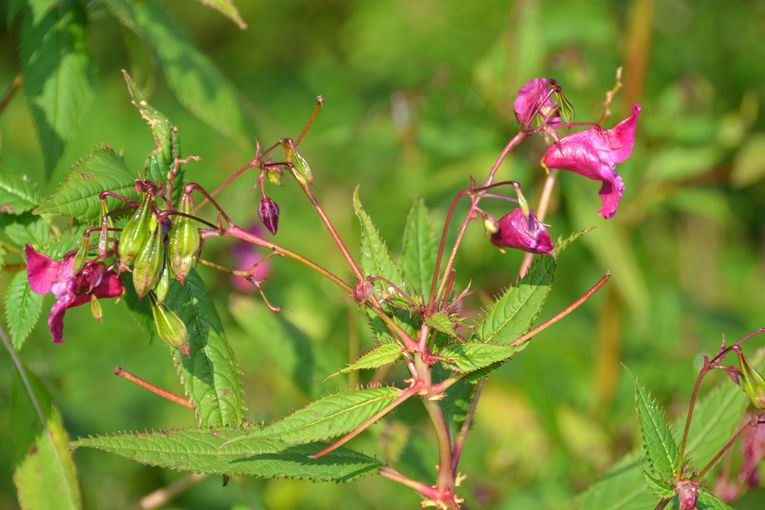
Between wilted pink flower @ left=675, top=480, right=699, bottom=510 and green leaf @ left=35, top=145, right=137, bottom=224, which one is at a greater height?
green leaf @ left=35, top=145, right=137, bottom=224

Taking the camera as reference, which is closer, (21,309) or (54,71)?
(21,309)

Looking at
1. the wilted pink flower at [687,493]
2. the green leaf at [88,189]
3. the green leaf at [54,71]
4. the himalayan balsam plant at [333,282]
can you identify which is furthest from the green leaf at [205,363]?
the wilted pink flower at [687,493]

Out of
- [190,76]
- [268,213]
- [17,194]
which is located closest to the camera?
[268,213]

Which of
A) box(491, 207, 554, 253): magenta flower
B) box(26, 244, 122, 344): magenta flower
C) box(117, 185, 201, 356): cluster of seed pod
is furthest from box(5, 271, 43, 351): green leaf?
box(491, 207, 554, 253): magenta flower

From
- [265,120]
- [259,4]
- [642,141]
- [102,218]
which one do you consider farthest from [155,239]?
[259,4]

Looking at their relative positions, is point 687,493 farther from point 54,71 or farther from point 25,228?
point 54,71

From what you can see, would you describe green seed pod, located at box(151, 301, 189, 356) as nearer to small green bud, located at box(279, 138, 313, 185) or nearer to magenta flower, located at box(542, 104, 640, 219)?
small green bud, located at box(279, 138, 313, 185)

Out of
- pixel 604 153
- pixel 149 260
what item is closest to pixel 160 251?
pixel 149 260
